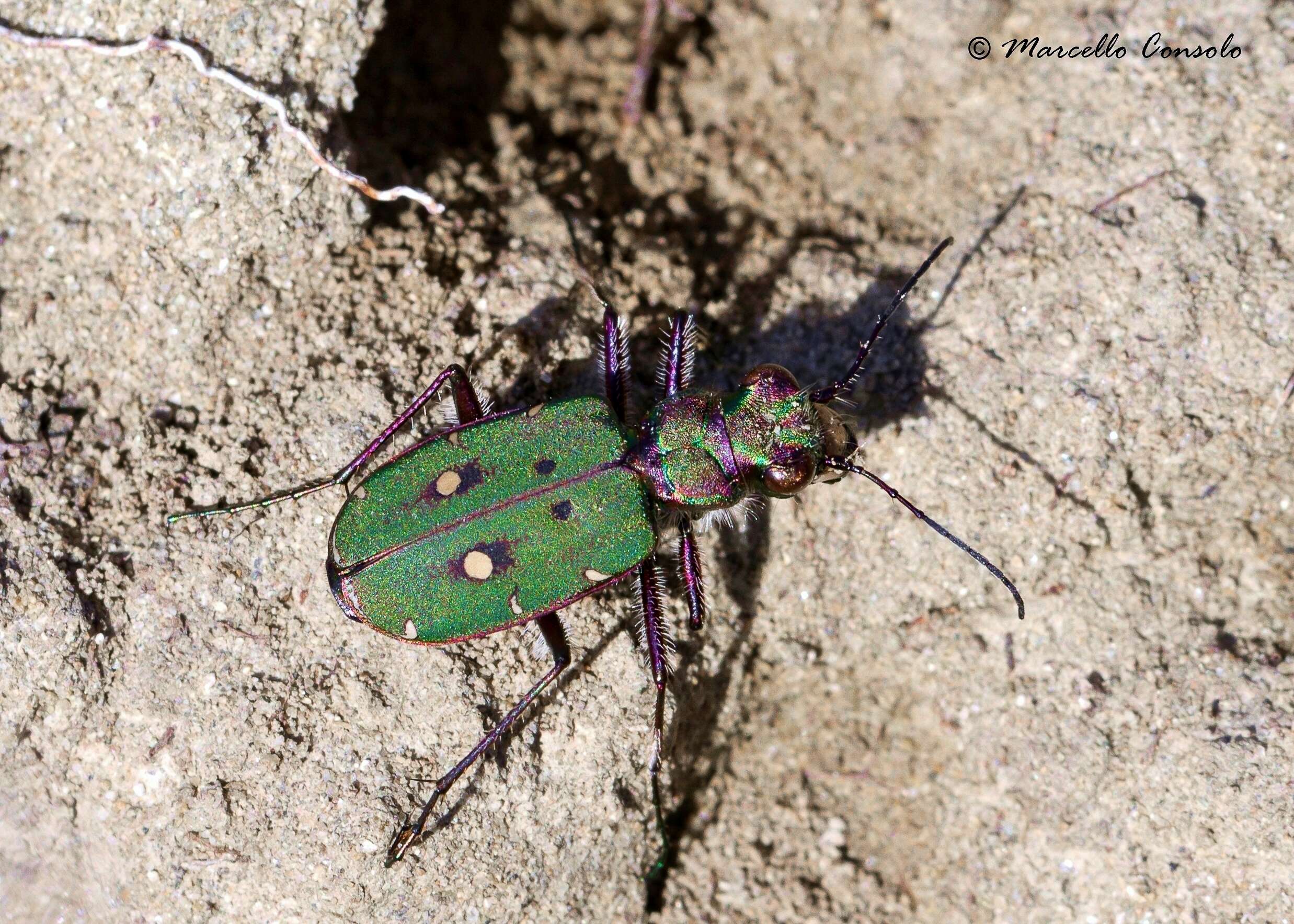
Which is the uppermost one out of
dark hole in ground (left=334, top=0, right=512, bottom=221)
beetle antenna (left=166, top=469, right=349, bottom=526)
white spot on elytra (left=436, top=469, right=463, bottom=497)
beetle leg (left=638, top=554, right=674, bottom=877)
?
dark hole in ground (left=334, top=0, right=512, bottom=221)

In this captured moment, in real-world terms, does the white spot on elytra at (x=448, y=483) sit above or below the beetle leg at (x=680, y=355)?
below

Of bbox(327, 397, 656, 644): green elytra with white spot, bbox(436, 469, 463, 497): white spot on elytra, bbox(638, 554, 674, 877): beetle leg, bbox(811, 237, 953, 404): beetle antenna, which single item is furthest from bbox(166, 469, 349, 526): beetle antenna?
bbox(811, 237, 953, 404): beetle antenna

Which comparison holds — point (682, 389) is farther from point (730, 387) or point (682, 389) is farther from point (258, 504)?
point (258, 504)

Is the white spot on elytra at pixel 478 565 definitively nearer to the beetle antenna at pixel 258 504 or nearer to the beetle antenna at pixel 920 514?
the beetle antenna at pixel 258 504

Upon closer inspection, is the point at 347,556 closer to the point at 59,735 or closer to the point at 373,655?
the point at 373,655

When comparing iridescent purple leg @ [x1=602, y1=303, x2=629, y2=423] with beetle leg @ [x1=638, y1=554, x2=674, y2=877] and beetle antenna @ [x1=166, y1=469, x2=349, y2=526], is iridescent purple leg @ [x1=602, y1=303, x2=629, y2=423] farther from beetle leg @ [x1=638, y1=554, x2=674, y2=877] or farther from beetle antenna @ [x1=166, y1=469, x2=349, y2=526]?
beetle antenna @ [x1=166, y1=469, x2=349, y2=526]

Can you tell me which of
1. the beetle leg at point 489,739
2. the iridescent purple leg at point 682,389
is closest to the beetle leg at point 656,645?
the iridescent purple leg at point 682,389

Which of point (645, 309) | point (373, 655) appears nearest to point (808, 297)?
point (645, 309)
